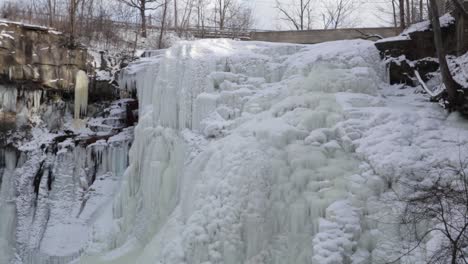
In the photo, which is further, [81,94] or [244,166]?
[81,94]

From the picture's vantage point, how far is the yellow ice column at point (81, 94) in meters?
13.1

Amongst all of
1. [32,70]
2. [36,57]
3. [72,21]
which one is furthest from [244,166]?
[72,21]

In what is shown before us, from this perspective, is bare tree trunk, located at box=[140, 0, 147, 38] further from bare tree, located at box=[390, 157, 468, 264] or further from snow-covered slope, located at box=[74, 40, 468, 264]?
bare tree, located at box=[390, 157, 468, 264]

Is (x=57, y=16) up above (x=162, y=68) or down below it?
above

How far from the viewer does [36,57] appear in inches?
489

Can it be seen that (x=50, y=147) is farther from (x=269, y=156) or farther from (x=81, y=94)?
(x=269, y=156)

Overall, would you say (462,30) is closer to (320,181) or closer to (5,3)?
(320,181)

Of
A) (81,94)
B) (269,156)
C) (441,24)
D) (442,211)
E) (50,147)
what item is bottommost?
(50,147)

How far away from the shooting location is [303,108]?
338 inches

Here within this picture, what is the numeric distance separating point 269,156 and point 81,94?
7.45 m

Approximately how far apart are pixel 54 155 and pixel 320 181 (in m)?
7.61

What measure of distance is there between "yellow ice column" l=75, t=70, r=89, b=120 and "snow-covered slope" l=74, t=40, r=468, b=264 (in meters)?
2.57

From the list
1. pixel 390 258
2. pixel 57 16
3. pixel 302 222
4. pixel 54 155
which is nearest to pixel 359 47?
pixel 302 222

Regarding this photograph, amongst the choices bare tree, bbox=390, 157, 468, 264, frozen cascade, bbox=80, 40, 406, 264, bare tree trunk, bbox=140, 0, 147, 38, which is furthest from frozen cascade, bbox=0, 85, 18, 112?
bare tree, bbox=390, 157, 468, 264
